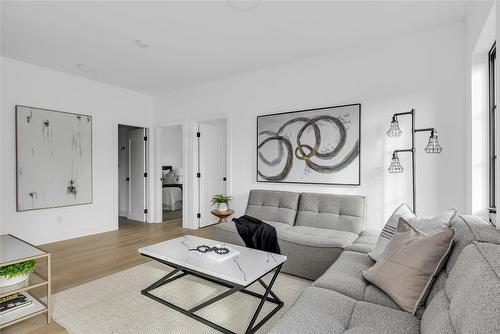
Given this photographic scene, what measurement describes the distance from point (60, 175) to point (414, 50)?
528 centimetres

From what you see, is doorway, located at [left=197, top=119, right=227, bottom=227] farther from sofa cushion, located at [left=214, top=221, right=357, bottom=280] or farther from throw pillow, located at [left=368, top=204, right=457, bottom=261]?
throw pillow, located at [left=368, top=204, right=457, bottom=261]

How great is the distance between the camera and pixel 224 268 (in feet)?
6.16

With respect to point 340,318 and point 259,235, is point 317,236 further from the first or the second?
point 340,318

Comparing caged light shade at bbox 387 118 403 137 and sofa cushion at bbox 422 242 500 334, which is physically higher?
caged light shade at bbox 387 118 403 137

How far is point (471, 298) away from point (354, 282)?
870mm

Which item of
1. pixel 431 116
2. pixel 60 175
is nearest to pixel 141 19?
pixel 60 175

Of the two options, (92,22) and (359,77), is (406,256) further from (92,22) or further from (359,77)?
(92,22)

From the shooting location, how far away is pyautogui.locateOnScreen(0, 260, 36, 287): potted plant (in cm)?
178

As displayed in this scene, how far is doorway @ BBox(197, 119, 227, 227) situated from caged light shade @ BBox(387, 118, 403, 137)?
9.95 ft

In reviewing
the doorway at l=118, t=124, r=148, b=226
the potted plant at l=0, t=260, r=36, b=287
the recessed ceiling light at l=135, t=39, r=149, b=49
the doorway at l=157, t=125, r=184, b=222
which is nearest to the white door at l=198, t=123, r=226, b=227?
the doorway at l=157, t=125, r=184, b=222

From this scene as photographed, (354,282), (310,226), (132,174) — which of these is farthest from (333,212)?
(132,174)

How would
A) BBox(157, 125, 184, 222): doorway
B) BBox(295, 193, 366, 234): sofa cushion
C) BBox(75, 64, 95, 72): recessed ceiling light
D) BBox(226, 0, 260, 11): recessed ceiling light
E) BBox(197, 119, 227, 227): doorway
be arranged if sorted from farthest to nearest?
BBox(157, 125, 184, 222): doorway, BBox(197, 119, 227, 227): doorway, BBox(75, 64, 95, 72): recessed ceiling light, BBox(295, 193, 366, 234): sofa cushion, BBox(226, 0, 260, 11): recessed ceiling light

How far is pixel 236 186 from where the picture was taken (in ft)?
14.6

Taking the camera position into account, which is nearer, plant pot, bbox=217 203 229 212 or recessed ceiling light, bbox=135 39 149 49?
recessed ceiling light, bbox=135 39 149 49
